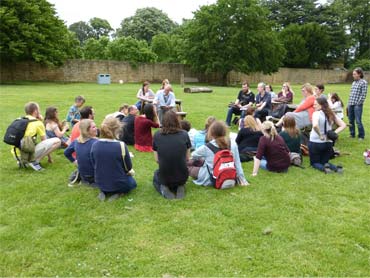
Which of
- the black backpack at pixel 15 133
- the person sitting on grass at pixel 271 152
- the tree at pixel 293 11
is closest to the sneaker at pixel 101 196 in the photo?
the black backpack at pixel 15 133

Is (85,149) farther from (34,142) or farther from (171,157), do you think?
(34,142)

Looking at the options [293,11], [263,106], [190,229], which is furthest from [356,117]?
[293,11]

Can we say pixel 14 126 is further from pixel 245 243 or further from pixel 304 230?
pixel 304 230

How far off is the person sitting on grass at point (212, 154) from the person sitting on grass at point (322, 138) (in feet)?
5.66

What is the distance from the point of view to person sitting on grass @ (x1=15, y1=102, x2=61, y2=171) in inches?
232

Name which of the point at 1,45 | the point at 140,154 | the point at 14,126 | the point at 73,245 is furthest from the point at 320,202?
the point at 1,45

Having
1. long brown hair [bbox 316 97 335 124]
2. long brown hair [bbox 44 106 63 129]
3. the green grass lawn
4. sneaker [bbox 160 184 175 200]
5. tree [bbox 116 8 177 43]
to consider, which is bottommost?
the green grass lawn

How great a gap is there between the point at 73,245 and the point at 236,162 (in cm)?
271

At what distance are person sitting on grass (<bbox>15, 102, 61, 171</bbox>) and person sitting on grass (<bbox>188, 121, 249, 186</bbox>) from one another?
2.56 metres

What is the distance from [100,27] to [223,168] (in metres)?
79.1

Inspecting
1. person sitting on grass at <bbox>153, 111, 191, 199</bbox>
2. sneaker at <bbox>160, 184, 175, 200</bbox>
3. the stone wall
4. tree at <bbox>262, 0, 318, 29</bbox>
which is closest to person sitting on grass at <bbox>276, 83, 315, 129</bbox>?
person sitting on grass at <bbox>153, 111, 191, 199</bbox>

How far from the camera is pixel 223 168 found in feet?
17.3

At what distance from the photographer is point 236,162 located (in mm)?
5434

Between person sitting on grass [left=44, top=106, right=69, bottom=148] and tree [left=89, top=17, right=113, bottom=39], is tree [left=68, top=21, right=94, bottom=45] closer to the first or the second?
tree [left=89, top=17, right=113, bottom=39]
